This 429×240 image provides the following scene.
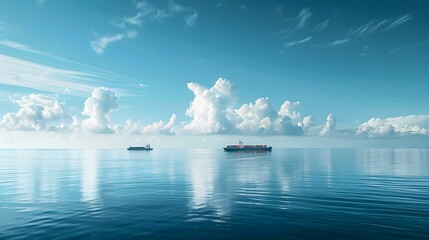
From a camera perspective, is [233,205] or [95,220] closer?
[95,220]

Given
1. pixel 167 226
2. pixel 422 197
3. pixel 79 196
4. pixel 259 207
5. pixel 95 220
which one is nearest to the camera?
pixel 167 226

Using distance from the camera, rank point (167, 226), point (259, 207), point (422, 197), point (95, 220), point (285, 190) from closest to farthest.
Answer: point (167, 226) → point (95, 220) → point (259, 207) → point (422, 197) → point (285, 190)

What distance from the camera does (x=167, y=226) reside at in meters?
29.7

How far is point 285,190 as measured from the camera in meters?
53.7

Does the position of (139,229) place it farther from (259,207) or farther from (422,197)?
(422,197)

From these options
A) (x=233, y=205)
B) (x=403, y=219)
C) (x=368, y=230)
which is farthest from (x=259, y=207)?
(x=403, y=219)

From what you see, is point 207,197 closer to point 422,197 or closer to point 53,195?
point 53,195

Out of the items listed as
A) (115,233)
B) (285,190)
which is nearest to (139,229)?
(115,233)

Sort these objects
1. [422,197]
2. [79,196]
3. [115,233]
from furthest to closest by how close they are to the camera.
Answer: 1. [79,196]
2. [422,197]
3. [115,233]

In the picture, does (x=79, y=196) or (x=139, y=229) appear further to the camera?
(x=79, y=196)

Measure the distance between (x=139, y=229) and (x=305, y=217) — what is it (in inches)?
770

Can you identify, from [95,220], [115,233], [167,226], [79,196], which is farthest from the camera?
[79,196]

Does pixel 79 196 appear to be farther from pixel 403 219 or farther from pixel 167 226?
pixel 403 219

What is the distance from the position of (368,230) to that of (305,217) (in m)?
7.01
